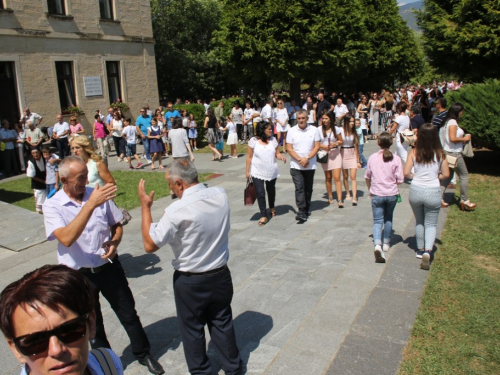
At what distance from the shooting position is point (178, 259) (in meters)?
3.46

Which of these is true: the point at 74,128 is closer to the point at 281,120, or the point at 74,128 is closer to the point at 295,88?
the point at 281,120

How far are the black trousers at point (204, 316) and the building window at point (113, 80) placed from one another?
1966cm

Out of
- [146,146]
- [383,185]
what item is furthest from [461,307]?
[146,146]

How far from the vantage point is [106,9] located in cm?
2078

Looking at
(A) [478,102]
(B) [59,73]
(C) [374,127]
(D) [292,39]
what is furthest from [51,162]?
(D) [292,39]

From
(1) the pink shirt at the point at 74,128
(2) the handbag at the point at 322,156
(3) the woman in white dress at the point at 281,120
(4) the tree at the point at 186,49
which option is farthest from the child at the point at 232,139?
(4) the tree at the point at 186,49

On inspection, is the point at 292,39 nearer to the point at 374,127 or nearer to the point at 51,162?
the point at 374,127

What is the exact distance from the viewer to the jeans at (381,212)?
6.12 metres

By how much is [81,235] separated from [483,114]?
1022 cm

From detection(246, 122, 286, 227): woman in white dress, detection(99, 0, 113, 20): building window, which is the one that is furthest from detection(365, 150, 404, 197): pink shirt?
detection(99, 0, 113, 20): building window

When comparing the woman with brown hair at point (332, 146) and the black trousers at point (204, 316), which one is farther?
the woman with brown hair at point (332, 146)

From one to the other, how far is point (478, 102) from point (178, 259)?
10.0 m

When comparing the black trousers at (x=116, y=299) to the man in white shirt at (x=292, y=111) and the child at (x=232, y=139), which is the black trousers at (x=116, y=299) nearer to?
the child at (x=232, y=139)

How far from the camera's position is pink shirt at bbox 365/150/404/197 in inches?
240
